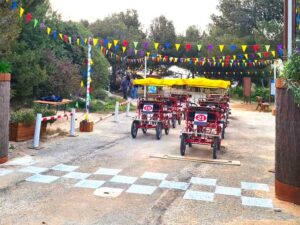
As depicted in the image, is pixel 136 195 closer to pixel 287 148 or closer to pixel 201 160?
pixel 287 148

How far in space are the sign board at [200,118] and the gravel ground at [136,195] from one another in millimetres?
782

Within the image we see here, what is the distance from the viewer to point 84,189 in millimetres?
6059

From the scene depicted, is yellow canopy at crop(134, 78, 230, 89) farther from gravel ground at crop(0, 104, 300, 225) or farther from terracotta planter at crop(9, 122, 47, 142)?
terracotta planter at crop(9, 122, 47, 142)

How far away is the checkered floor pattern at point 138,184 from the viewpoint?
5867 mm

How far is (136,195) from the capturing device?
229 inches

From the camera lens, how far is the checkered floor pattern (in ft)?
19.2

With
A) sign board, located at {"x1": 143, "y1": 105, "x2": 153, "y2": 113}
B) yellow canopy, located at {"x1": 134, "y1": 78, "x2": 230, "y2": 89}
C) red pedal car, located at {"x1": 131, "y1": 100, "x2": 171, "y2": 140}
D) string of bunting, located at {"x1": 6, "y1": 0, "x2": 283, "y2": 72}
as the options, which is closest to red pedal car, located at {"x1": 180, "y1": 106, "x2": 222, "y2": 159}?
red pedal car, located at {"x1": 131, "y1": 100, "x2": 171, "y2": 140}

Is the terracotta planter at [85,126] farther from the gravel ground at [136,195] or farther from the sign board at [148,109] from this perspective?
the sign board at [148,109]

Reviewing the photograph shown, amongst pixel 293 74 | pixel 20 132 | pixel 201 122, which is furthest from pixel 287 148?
pixel 20 132

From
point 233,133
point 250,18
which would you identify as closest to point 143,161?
point 233,133

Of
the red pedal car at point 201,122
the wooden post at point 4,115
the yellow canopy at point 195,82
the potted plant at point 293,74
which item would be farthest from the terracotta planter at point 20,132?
the potted plant at point 293,74

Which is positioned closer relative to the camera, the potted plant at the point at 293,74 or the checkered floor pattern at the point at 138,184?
the potted plant at the point at 293,74

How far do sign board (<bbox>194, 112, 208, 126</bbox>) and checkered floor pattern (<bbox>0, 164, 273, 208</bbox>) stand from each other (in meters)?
2.58

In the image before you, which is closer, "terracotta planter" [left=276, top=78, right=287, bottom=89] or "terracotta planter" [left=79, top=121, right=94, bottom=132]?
"terracotta planter" [left=276, top=78, right=287, bottom=89]
